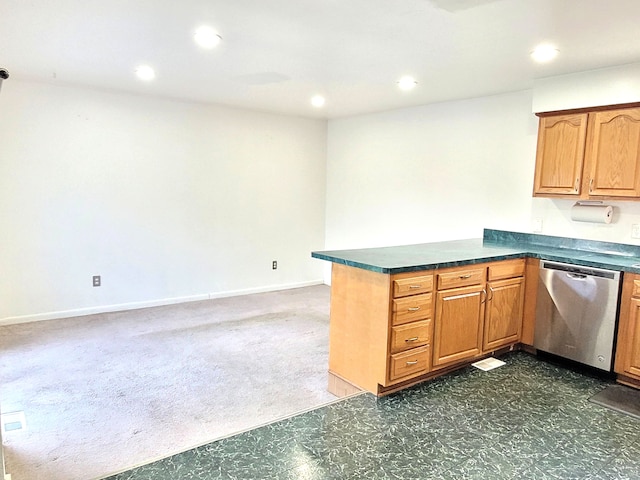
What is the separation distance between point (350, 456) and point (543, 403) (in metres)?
1.33

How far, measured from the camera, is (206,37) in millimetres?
2799

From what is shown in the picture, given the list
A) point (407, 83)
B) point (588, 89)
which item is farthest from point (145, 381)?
point (588, 89)

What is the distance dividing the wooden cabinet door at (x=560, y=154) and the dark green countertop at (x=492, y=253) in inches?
18.7

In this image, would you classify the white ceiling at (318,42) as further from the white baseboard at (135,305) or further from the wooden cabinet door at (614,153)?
the white baseboard at (135,305)

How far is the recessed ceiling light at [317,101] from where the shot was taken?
15.5ft

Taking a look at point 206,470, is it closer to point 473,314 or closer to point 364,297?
point 364,297

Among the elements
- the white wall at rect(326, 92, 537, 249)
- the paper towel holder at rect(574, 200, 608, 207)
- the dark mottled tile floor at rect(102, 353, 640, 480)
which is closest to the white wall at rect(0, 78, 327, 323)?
the white wall at rect(326, 92, 537, 249)

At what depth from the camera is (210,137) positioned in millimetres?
5402

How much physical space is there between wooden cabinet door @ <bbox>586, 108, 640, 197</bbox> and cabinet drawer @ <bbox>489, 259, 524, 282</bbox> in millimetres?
769

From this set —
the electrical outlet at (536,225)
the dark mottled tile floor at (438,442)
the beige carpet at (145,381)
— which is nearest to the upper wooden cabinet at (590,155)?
the electrical outlet at (536,225)

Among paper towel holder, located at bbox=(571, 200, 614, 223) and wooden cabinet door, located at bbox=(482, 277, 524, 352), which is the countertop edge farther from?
paper towel holder, located at bbox=(571, 200, 614, 223)

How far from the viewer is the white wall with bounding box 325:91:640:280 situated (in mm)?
4020

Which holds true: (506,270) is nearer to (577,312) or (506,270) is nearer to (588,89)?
(577,312)

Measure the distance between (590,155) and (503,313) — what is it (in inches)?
53.8
